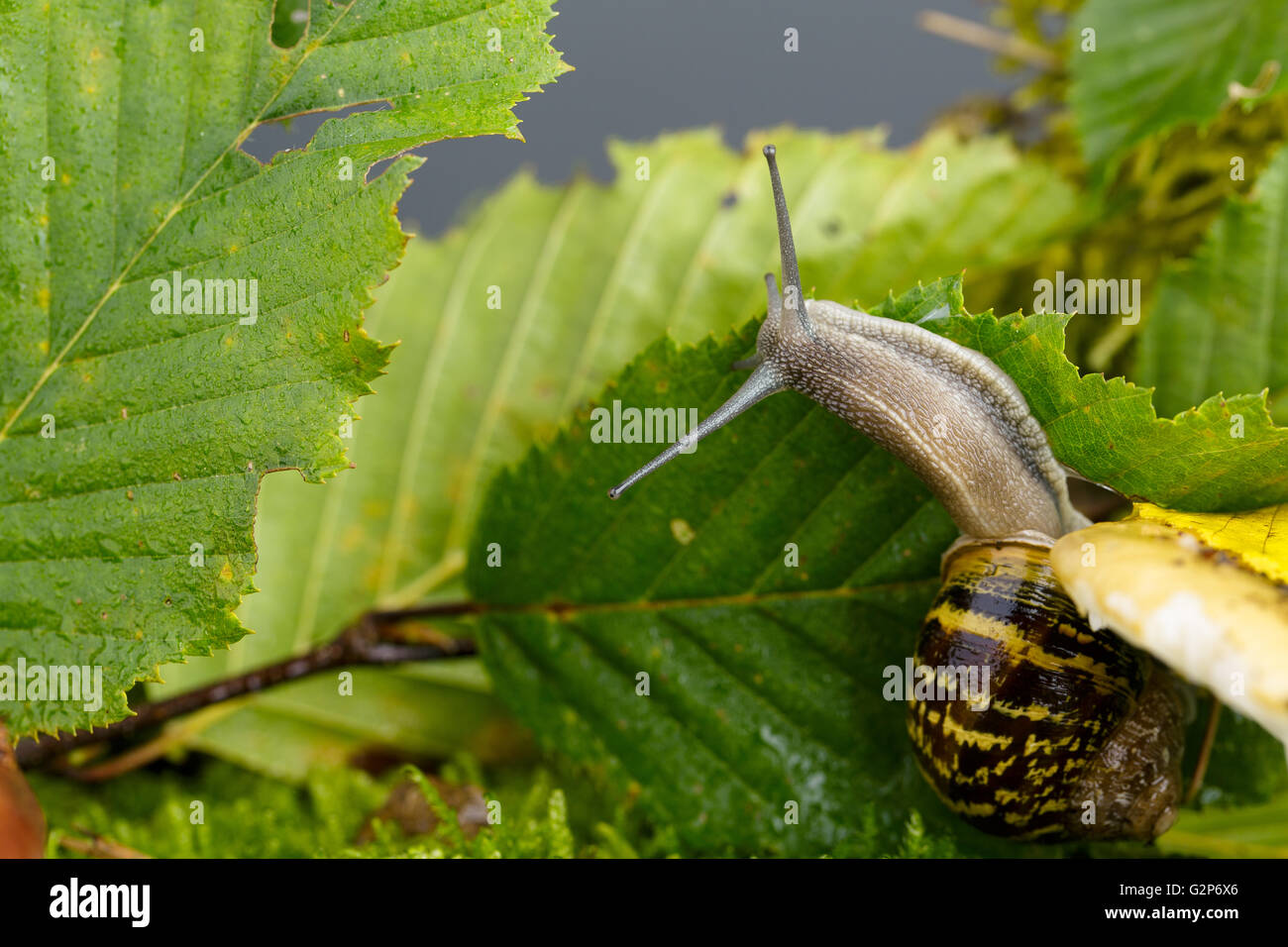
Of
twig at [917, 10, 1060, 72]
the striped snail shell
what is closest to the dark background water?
twig at [917, 10, 1060, 72]

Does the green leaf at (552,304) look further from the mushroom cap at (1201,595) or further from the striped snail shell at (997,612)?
the mushroom cap at (1201,595)

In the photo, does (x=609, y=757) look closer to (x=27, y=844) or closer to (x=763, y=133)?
(x=27, y=844)

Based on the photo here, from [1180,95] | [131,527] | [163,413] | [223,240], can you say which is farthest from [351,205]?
[1180,95]

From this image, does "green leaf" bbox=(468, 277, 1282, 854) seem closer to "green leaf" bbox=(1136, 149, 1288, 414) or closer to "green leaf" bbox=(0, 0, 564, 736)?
"green leaf" bbox=(0, 0, 564, 736)

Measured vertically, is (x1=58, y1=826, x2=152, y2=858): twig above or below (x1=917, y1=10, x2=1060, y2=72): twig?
below

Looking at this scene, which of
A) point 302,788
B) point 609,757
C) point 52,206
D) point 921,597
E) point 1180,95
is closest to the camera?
point 52,206
